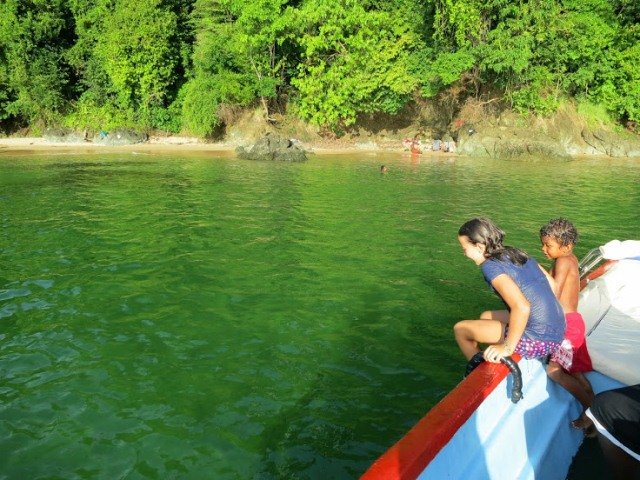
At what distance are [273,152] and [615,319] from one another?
2439 cm

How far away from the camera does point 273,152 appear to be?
2842cm

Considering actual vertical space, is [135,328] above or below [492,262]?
below

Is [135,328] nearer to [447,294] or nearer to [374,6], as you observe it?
[447,294]

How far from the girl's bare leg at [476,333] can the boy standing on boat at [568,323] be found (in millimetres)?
519

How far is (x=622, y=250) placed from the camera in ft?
22.3

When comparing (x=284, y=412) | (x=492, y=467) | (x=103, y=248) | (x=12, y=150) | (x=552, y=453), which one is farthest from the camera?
(x=12, y=150)

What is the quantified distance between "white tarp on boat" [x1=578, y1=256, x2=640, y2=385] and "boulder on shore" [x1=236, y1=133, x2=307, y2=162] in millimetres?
22699

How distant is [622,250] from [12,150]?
34.7m

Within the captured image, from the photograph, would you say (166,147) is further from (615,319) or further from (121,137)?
(615,319)

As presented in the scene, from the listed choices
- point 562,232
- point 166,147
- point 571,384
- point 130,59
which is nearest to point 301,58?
point 166,147

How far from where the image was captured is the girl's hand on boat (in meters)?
3.69

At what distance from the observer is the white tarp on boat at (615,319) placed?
4461 millimetres

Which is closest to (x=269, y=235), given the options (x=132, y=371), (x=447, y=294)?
(x=447, y=294)

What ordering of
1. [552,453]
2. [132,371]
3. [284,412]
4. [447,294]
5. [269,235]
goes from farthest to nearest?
[269,235] → [447,294] → [132,371] → [284,412] → [552,453]
